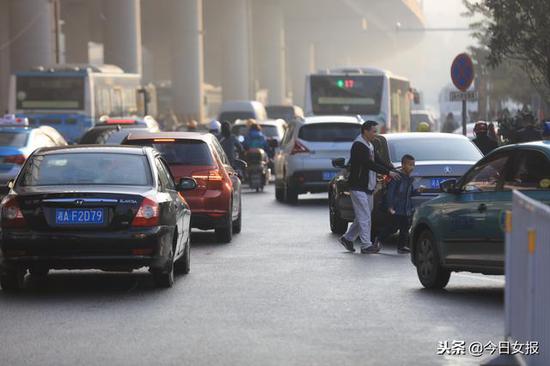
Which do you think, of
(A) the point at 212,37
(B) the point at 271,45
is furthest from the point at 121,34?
(A) the point at 212,37

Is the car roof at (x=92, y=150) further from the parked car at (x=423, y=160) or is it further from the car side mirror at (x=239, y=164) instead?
the car side mirror at (x=239, y=164)

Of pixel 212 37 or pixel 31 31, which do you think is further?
pixel 212 37

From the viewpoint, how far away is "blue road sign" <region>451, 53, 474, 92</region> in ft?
88.6

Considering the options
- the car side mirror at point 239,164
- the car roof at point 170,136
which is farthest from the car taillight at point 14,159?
the car roof at point 170,136

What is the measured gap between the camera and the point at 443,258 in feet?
44.4

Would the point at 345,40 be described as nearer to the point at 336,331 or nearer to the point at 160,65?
the point at 160,65

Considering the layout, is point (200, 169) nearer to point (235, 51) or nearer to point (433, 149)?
point (433, 149)

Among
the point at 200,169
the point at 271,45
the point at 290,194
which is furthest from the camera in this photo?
the point at 271,45

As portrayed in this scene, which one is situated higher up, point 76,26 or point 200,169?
point 76,26

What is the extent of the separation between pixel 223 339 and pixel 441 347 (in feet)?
4.85

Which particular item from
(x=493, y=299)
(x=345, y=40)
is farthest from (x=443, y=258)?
(x=345, y=40)

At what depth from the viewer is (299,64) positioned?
137875mm

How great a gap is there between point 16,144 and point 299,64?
11262 centimetres

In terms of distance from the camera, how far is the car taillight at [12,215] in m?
13.1
